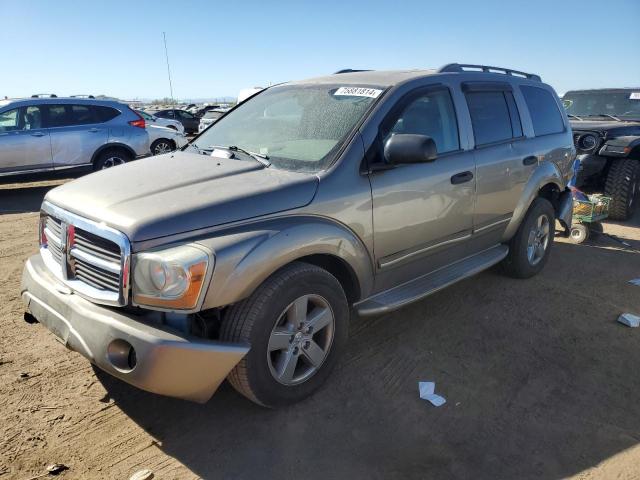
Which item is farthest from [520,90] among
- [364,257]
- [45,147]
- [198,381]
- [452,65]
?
[45,147]

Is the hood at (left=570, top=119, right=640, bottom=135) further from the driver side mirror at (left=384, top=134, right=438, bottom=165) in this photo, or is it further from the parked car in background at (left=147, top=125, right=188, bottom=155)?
the parked car in background at (left=147, top=125, right=188, bottom=155)

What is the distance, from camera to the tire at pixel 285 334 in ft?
8.35

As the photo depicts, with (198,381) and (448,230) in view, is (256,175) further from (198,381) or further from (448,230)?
(448,230)

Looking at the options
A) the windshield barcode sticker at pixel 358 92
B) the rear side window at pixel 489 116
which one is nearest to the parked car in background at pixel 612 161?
the rear side window at pixel 489 116

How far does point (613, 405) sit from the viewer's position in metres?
3.00

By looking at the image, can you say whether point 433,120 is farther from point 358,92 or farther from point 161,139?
point 161,139

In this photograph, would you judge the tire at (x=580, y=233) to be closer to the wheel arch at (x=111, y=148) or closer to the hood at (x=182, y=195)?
the hood at (x=182, y=195)

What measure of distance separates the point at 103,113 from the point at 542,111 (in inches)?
318

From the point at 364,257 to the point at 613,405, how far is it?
1708 millimetres

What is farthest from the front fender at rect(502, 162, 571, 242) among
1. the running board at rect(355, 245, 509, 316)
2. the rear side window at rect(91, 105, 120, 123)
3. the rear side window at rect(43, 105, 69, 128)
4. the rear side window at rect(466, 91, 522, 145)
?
the rear side window at rect(43, 105, 69, 128)

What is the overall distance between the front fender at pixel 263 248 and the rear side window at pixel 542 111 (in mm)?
2777

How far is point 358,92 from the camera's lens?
135 inches

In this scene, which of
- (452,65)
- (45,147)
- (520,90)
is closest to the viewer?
(452,65)

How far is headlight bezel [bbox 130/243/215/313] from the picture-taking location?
7.46 ft
